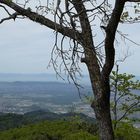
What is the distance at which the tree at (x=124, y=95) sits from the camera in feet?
61.3

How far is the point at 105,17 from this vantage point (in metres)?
10.0

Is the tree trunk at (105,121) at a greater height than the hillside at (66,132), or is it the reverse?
the tree trunk at (105,121)

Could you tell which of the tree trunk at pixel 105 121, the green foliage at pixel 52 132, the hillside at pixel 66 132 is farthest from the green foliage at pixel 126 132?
the tree trunk at pixel 105 121

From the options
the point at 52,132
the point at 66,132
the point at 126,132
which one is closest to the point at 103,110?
the point at 126,132

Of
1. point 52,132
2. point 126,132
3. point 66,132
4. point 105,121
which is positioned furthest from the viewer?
point 52,132

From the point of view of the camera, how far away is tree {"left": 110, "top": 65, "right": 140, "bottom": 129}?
61.3ft

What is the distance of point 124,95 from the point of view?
19.3 m

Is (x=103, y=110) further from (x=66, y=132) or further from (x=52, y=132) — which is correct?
(x=52, y=132)

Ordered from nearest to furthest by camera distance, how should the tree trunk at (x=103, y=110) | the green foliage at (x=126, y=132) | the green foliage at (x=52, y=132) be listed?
the tree trunk at (x=103, y=110), the green foliage at (x=126, y=132), the green foliage at (x=52, y=132)

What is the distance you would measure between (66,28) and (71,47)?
1.41 ft

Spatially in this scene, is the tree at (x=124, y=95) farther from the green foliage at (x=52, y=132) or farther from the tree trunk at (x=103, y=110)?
the tree trunk at (x=103, y=110)

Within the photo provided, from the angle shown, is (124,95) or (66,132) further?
(66,132)

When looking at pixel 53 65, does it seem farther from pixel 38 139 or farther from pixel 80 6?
pixel 38 139

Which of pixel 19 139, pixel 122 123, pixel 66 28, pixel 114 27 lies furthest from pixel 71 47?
pixel 19 139
